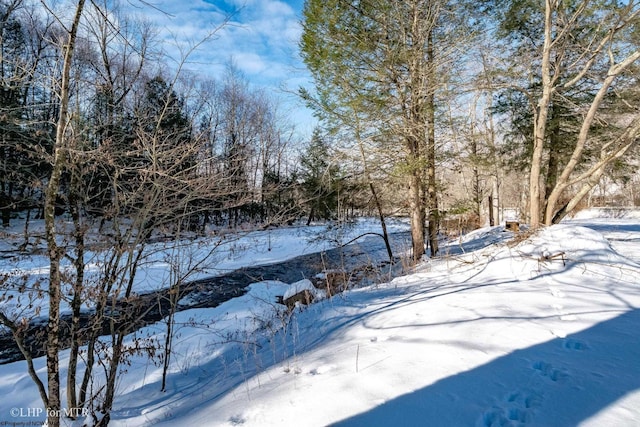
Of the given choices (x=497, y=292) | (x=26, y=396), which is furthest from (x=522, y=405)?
(x=26, y=396)

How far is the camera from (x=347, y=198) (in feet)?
32.0

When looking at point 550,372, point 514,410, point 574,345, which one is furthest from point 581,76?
point 514,410

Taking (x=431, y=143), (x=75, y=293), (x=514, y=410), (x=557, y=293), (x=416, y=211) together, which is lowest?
(x=514, y=410)

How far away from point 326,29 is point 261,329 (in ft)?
21.3

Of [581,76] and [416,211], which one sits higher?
[581,76]

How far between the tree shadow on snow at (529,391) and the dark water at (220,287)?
2.63m

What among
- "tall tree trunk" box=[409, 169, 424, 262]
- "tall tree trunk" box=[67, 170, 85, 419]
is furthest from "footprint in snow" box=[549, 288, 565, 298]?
"tall tree trunk" box=[67, 170, 85, 419]

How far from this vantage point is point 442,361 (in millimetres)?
2211

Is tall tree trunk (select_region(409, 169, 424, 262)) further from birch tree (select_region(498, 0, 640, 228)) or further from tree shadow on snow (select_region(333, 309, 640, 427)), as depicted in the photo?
tree shadow on snow (select_region(333, 309, 640, 427))

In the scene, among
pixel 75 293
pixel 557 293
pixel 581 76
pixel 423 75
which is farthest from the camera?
pixel 423 75

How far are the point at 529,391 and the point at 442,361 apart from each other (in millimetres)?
523

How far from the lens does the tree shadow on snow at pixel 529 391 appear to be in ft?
5.46

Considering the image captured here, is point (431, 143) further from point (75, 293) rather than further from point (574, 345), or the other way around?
point (75, 293)

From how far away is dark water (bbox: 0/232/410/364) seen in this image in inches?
159
